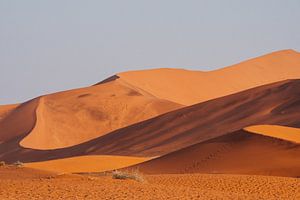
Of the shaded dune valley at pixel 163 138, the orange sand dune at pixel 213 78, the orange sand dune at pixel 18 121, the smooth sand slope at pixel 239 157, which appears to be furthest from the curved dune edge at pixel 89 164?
the orange sand dune at pixel 213 78

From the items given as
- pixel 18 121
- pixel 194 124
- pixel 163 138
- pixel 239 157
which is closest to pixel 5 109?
pixel 18 121

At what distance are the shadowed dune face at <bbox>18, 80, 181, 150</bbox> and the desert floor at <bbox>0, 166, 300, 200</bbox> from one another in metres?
37.4

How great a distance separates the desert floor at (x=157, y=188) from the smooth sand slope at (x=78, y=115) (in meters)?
37.7

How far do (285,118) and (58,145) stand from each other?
76.2 feet

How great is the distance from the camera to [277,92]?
50812mm

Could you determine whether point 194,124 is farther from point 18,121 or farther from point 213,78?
point 213,78

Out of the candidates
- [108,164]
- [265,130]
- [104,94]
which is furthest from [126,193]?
[104,94]

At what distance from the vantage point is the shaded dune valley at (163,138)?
785 inches

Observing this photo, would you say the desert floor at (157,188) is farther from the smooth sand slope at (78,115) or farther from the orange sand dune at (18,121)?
the orange sand dune at (18,121)

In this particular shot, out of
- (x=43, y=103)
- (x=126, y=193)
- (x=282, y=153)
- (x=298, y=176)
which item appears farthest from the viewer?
(x=43, y=103)

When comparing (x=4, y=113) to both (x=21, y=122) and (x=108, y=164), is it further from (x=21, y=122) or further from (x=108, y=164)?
(x=108, y=164)

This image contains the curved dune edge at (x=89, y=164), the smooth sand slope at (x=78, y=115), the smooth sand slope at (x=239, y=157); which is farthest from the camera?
the smooth sand slope at (x=78, y=115)

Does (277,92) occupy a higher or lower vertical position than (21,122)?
higher

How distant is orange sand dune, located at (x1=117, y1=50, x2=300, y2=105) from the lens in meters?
86.6
